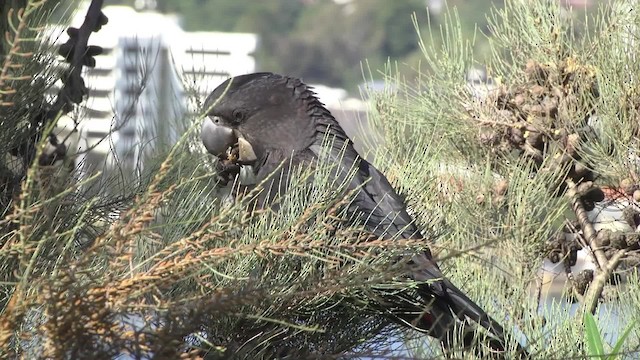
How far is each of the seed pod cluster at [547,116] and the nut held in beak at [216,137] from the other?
0.53 m

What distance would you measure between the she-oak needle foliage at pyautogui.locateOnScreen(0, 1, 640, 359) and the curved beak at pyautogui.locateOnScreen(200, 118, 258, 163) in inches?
1.5

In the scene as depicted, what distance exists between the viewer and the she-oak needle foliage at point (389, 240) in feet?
3.11

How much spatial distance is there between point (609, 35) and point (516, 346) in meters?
0.81

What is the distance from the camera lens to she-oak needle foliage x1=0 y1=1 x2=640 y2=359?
949 mm

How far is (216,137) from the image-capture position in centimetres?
201

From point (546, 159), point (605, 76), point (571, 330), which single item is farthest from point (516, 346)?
point (605, 76)

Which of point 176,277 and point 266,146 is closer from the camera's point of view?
point 176,277

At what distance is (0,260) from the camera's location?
1.12 meters

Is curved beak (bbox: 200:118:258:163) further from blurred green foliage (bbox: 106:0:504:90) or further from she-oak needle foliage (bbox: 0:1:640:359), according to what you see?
blurred green foliage (bbox: 106:0:504:90)

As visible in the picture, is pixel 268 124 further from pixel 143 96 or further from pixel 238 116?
pixel 143 96

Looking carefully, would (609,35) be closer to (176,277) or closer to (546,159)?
(546,159)

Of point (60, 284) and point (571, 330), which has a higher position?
point (60, 284)

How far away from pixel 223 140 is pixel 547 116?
681 millimetres

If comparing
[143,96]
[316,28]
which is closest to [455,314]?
[143,96]
